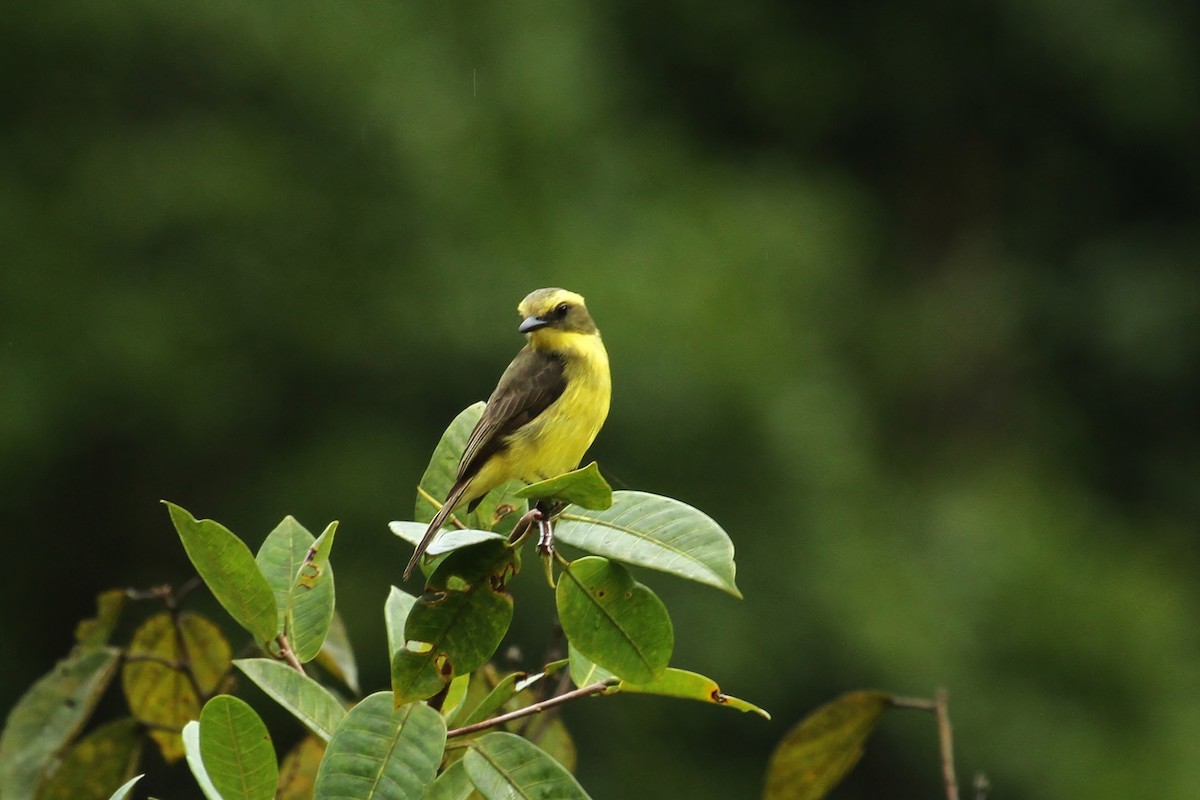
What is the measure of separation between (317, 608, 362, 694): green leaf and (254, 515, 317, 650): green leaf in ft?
1.61

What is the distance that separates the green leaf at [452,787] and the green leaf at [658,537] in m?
0.34

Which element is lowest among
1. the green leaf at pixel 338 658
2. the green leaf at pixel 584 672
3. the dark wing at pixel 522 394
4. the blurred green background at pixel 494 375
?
the blurred green background at pixel 494 375

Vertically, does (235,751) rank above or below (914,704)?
above

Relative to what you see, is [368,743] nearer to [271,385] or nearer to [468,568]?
[468,568]

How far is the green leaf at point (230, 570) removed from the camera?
2209 mm

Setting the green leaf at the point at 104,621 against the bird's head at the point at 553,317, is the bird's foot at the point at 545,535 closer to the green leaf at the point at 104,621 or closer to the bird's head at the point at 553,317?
the green leaf at the point at 104,621

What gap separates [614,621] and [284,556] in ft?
1.87

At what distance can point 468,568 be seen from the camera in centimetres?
210

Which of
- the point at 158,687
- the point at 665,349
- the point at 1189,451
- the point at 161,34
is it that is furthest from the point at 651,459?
the point at 158,687

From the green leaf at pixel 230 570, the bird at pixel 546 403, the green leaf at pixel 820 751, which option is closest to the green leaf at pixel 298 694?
the green leaf at pixel 230 570

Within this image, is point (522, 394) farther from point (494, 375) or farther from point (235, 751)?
point (494, 375)

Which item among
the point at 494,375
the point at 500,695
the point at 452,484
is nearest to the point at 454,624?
the point at 500,695

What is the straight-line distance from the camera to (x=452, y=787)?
87.6 inches

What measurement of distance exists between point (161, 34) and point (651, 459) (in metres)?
4.79
